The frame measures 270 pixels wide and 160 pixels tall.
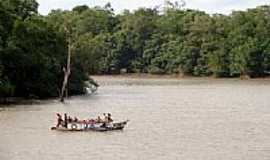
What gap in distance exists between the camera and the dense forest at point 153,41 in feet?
296

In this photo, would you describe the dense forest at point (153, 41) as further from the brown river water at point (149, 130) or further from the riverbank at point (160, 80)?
the brown river water at point (149, 130)

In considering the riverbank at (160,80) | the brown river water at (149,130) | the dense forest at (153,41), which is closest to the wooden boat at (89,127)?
the brown river water at (149,130)

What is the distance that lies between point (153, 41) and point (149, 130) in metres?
98.3

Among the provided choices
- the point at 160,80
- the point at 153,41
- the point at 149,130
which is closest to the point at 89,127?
the point at 149,130

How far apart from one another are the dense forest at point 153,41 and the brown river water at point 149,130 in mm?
8008

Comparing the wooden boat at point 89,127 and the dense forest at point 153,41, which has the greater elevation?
the dense forest at point 153,41

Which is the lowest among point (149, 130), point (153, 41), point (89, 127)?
point (149, 130)

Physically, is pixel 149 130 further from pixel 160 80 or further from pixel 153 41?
pixel 153 41

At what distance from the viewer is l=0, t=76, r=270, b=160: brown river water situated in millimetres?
44469

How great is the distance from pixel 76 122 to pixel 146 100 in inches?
1142

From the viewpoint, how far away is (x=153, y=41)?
500 ft

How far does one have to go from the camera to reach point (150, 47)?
152750mm

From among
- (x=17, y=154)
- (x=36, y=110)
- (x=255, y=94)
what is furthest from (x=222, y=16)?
(x=17, y=154)

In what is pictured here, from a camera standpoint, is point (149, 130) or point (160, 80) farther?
point (160, 80)
